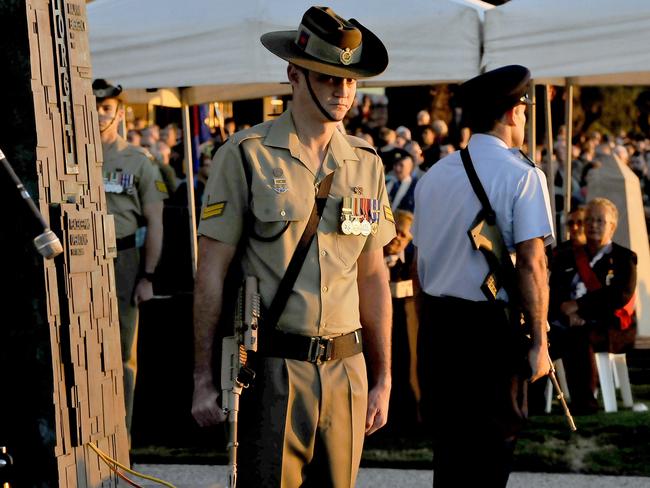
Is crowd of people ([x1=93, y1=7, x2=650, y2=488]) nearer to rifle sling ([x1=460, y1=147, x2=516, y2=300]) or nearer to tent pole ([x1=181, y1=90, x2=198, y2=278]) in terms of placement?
rifle sling ([x1=460, y1=147, x2=516, y2=300])

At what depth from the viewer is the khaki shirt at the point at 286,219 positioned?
422cm

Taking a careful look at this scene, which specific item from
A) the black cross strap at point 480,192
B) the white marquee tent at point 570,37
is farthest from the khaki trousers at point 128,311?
the black cross strap at point 480,192

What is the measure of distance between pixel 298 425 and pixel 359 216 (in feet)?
2.16

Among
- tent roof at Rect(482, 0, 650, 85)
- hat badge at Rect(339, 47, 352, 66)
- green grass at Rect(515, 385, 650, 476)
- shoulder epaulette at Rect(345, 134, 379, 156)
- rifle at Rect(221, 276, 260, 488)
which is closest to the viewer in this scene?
rifle at Rect(221, 276, 260, 488)

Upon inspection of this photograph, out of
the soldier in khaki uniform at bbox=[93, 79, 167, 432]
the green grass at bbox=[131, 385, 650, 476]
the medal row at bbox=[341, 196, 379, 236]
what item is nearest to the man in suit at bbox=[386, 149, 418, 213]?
the green grass at bbox=[131, 385, 650, 476]

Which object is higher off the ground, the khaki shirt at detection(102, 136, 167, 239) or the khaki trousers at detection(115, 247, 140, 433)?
the khaki shirt at detection(102, 136, 167, 239)

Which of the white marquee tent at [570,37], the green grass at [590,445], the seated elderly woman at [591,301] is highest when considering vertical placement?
the white marquee tent at [570,37]

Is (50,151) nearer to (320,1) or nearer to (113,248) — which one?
(113,248)

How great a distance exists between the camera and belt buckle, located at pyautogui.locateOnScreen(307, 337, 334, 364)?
13.9 feet

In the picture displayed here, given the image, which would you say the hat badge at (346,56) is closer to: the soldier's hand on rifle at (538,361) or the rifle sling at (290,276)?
the rifle sling at (290,276)

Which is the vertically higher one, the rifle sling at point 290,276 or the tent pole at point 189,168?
the tent pole at point 189,168

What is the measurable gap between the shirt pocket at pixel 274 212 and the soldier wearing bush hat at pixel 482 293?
1264 mm

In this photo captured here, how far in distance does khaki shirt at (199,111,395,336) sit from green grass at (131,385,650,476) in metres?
3.84

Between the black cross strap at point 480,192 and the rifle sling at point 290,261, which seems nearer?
the rifle sling at point 290,261
